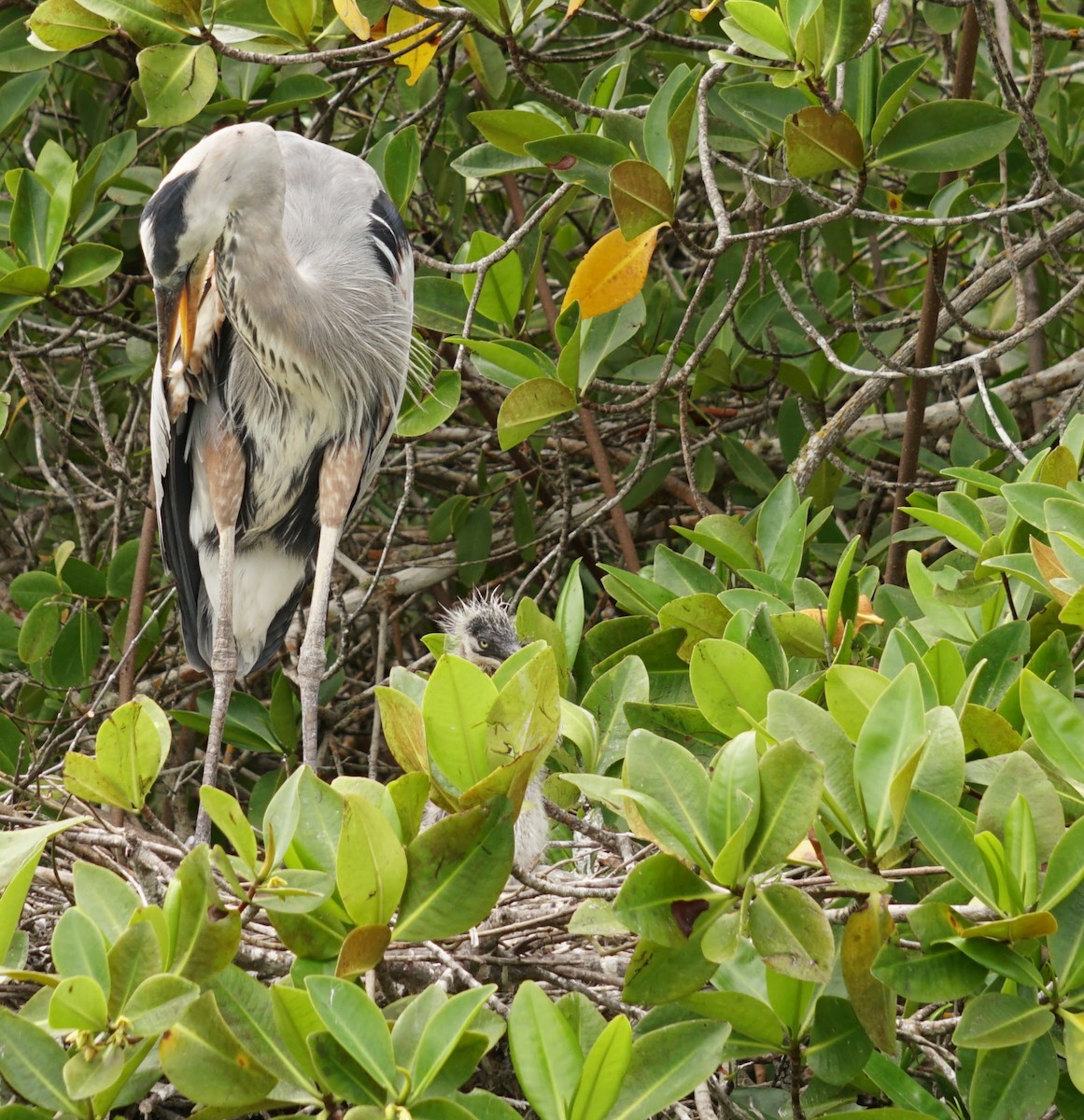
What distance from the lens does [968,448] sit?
307 centimetres

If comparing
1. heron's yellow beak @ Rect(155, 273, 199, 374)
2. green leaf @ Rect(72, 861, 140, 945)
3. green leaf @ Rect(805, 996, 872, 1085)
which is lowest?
heron's yellow beak @ Rect(155, 273, 199, 374)

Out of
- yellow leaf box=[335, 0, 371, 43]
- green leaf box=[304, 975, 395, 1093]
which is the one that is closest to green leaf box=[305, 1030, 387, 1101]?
green leaf box=[304, 975, 395, 1093]

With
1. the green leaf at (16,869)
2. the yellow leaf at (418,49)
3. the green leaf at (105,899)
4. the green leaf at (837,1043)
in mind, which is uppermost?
the yellow leaf at (418,49)

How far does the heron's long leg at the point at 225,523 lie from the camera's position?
3199mm

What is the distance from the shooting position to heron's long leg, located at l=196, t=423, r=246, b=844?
320 centimetres

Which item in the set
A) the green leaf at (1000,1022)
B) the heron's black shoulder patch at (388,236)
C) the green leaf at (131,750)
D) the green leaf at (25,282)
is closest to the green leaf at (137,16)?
the green leaf at (25,282)

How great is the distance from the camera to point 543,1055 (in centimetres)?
124

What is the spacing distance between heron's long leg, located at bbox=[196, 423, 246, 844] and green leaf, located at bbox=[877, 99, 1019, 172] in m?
1.75

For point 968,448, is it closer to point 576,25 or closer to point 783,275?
point 783,275

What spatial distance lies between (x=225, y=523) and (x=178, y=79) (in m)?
1.14

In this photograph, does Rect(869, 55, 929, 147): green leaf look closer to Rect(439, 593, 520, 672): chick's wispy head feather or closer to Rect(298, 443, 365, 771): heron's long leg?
Rect(439, 593, 520, 672): chick's wispy head feather

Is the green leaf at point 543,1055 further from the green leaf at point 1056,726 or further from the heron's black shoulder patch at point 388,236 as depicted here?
the heron's black shoulder patch at point 388,236

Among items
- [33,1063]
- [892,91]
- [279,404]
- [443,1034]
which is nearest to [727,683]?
[443,1034]

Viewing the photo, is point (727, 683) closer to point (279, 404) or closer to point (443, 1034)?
point (443, 1034)
